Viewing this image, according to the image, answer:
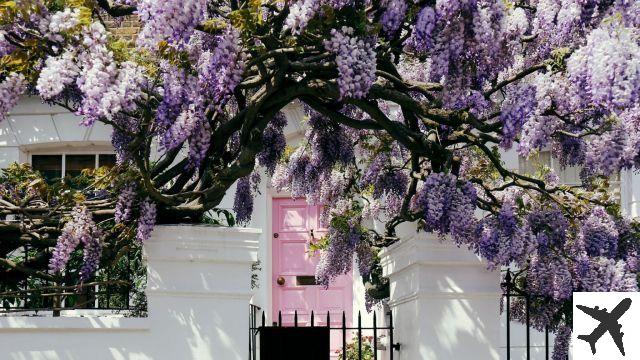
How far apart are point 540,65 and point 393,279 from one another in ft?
7.36

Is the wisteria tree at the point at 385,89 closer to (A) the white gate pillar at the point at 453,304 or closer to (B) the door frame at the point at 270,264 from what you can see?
(A) the white gate pillar at the point at 453,304

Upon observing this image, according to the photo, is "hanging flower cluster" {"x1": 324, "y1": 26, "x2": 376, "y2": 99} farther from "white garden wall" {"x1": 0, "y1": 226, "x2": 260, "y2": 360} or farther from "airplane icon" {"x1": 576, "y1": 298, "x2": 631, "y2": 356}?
"airplane icon" {"x1": 576, "y1": 298, "x2": 631, "y2": 356}

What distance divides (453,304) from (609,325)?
3.35ft

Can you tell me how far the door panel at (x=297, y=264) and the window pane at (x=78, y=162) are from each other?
8.26ft

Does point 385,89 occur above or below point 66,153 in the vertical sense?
below

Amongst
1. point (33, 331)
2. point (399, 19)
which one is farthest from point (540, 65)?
point (33, 331)

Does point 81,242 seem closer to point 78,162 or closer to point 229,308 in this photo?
point 229,308

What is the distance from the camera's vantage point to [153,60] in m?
6.06

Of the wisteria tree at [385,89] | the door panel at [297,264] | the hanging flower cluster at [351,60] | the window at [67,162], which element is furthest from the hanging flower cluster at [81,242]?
the door panel at [297,264]

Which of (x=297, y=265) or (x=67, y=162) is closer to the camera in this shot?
(x=67, y=162)

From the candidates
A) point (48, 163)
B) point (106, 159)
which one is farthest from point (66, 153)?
point (106, 159)

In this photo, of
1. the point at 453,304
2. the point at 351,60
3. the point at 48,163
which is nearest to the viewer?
the point at 351,60

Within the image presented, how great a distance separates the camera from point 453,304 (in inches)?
255

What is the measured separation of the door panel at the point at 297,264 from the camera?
42.9 feet
